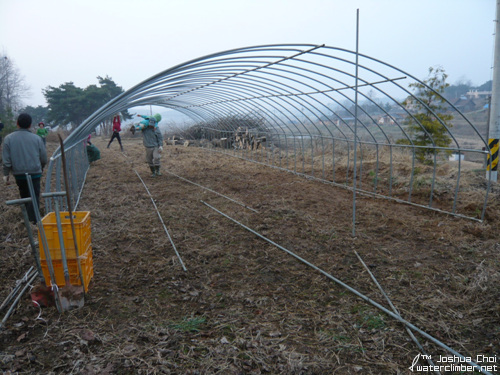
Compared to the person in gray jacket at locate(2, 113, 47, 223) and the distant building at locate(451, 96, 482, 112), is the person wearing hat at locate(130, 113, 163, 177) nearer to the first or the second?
the person in gray jacket at locate(2, 113, 47, 223)

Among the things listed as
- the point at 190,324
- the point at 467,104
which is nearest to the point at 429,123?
the point at 190,324

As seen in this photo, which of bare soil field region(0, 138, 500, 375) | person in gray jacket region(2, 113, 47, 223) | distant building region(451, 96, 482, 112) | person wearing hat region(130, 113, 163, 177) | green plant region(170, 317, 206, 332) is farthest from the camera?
distant building region(451, 96, 482, 112)

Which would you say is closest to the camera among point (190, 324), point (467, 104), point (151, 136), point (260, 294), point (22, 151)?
point (190, 324)

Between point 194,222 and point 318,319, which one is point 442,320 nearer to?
point 318,319

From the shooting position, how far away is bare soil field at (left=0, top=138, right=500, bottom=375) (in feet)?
9.50

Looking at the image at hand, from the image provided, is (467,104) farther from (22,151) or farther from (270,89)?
(22,151)

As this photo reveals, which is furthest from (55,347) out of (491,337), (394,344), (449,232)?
(449,232)

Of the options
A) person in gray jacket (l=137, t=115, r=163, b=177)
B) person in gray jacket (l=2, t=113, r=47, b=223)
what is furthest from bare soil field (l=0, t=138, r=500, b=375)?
person in gray jacket (l=137, t=115, r=163, b=177)

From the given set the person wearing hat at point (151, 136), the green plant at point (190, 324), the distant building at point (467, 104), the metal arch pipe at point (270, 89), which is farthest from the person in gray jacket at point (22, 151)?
the distant building at point (467, 104)

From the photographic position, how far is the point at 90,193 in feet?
28.8

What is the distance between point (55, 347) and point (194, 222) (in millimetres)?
3639

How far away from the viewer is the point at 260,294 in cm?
Answer: 394

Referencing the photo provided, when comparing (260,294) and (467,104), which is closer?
(260,294)

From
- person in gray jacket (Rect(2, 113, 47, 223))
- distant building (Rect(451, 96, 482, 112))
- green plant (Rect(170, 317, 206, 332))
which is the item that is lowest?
green plant (Rect(170, 317, 206, 332))
